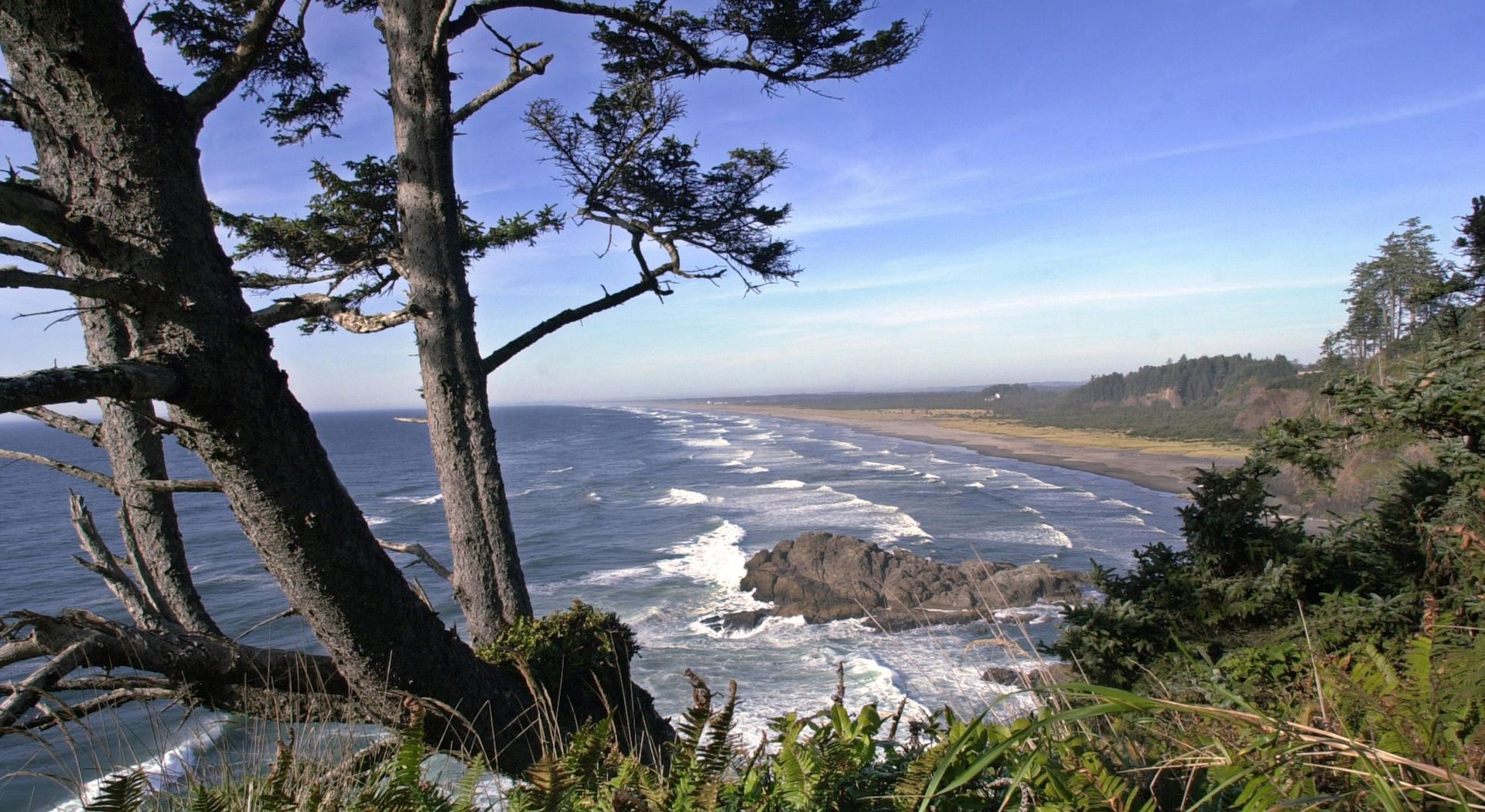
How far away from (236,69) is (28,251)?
2.90ft

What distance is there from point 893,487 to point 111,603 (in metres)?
24.4

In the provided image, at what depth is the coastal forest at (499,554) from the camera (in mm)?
1214

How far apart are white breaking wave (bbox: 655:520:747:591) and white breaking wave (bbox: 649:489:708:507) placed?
5773 mm

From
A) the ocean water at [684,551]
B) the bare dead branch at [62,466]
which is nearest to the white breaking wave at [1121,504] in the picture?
the ocean water at [684,551]

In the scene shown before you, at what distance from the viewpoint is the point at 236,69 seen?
7.54 ft

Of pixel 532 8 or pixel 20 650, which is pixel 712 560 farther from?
pixel 20 650

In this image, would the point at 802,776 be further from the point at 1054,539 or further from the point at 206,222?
the point at 1054,539

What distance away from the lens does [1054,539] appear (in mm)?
19969

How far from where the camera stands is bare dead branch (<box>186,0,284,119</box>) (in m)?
2.18

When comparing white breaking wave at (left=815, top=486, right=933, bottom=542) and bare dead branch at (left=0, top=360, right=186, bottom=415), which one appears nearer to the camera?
bare dead branch at (left=0, top=360, right=186, bottom=415)

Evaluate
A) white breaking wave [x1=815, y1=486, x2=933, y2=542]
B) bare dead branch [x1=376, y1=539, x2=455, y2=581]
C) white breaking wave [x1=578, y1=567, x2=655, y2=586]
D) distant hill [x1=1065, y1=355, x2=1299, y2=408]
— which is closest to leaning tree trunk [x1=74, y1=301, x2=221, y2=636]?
bare dead branch [x1=376, y1=539, x2=455, y2=581]

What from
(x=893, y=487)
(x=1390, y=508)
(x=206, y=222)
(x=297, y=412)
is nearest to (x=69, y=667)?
(x=297, y=412)

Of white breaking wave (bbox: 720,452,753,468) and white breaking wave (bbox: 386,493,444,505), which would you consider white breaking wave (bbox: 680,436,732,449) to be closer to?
white breaking wave (bbox: 720,452,753,468)

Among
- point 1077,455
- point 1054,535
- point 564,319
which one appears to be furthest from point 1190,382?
point 564,319
